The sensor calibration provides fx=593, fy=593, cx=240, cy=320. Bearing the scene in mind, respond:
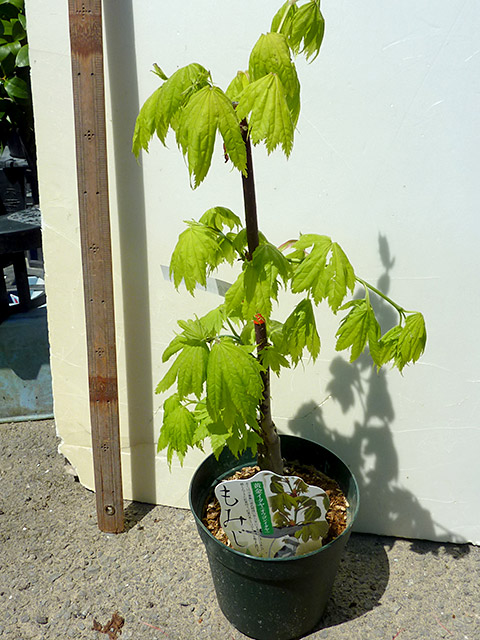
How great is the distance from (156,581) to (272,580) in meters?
0.44

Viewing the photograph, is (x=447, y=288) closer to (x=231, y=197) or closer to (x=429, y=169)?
(x=429, y=169)

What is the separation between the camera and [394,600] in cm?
163

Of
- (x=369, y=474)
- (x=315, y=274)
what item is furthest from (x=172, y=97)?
(x=369, y=474)

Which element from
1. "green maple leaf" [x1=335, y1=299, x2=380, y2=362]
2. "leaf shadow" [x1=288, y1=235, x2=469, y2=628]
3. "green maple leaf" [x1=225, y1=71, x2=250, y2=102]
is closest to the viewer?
"green maple leaf" [x1=225, y1=71, x2=250, y2=102]

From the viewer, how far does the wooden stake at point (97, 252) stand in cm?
151

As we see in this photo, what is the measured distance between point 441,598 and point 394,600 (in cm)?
13

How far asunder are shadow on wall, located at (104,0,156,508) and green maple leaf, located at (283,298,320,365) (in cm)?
62

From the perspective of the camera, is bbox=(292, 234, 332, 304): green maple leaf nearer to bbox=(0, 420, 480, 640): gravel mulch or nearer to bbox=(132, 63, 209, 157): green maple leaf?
bbox=(132, 63, 209, 157): green maple leaf

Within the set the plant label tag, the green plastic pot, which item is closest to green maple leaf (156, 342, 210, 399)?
the plant label tag

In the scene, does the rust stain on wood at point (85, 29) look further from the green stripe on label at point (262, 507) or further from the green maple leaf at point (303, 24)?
the green stripe on label at point (262, 507)

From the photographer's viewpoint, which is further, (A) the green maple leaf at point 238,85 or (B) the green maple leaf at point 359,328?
(B) the green maple leaf at point 359,328

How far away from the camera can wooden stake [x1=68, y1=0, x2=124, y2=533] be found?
151cm

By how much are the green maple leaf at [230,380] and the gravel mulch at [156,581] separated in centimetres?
76

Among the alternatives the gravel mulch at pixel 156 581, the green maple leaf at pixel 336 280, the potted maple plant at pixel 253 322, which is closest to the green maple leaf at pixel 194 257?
the potted maple plant at pixel 253 322
